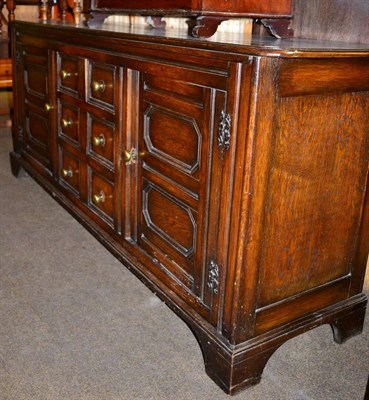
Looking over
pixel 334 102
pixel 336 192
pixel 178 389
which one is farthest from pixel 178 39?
pixel 178 389

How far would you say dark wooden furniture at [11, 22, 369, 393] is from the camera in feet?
4.19

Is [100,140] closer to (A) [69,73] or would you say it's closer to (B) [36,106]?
(A) [69,73]

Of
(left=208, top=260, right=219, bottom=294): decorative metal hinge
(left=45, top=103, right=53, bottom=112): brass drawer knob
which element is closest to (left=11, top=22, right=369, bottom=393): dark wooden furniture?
(left=208, top=260, right=219, bottom=294): decorative metal hinge

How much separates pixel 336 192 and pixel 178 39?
1.99ft

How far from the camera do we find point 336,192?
4.89 feet

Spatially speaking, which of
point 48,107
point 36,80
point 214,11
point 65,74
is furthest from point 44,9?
point 214,11

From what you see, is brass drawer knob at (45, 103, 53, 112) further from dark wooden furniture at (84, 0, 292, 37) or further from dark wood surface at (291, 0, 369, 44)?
dark wood surface at (291, 0, 369, 44)

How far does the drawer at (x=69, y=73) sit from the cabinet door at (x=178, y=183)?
1.75 feet

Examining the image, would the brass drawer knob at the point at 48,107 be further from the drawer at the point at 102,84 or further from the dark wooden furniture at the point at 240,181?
the dark wooden furniture at the point at 240,181

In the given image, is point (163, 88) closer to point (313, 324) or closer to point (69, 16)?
point (313, 324)

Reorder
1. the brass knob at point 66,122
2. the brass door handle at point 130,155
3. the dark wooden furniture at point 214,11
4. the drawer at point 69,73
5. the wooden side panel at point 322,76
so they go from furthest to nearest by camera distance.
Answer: the brass knob at point 66,122
the drawer at point 69,73
the brass door handle at point 130,155
the dark wooden furniture at point 214,11
the wooden side panel at point 322,76

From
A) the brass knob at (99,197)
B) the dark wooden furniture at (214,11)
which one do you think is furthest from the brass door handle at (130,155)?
the dark wooden furniture at (214,11)

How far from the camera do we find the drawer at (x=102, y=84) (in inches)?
73.6

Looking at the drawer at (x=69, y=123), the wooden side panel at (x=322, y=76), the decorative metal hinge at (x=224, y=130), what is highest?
the wooden side panel at (x=322, y=76)
